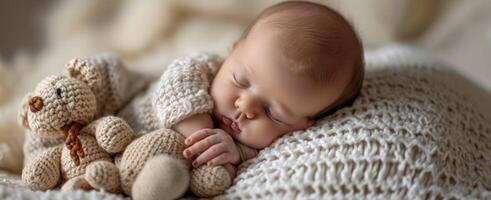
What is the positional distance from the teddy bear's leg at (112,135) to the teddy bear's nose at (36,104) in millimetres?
111

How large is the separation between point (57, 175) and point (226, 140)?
32 centimetres

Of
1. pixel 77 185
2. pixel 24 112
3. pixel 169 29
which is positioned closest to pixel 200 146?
pixel 77 185

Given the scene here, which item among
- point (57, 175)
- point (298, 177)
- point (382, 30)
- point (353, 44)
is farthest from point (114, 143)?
point (382, 30)

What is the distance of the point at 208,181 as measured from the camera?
109 cm

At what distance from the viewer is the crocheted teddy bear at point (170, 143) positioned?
1.02 metres

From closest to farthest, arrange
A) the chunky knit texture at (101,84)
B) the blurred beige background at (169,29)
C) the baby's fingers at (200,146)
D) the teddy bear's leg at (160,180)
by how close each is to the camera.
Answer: the teddy bear's leg at (160,180), the baby's fingers at (200,146), the chunky knit texture at (101,84), the blurred beige background at (169,29)

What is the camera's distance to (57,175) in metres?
1.15

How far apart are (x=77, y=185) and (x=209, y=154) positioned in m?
0.24

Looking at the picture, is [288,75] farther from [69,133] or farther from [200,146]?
[69,133]

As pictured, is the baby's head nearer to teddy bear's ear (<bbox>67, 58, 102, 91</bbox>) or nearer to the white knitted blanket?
the white knitted blanket


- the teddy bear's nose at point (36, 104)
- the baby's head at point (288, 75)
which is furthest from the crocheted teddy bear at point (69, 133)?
the baby's head at point (288, 75)

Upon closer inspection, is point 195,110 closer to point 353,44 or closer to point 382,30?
point 353,44

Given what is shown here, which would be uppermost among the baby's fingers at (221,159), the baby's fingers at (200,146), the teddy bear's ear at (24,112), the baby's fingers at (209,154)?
the teddy bear's ear at (24,112)

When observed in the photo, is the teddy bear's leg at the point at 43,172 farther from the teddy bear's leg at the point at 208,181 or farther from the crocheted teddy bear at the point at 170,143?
the teddy bear's leg at the point at 208,181
